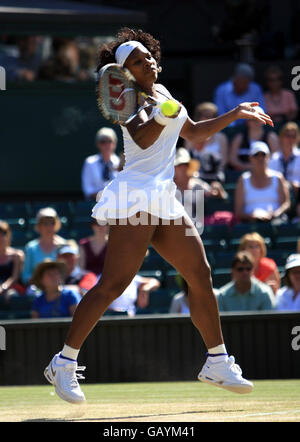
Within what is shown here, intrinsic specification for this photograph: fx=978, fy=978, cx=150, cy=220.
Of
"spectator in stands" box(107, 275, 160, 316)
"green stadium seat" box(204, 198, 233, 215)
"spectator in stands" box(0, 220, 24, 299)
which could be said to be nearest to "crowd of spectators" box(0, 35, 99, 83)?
"green stadium seat" box(204, 198, 233, 215)

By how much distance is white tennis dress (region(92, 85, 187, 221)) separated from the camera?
4.92 m

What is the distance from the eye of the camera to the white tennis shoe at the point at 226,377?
16.7 ft

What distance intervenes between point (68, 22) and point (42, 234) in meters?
3.82

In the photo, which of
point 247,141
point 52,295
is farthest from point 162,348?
point 247,141

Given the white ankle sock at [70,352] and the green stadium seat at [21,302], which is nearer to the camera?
the white ankle sock at [70,352]

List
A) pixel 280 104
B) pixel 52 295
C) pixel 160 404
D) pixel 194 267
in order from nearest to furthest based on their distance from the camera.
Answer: pixel 194 267
pixel 160 404
pixel 52 295
pixel 280 104

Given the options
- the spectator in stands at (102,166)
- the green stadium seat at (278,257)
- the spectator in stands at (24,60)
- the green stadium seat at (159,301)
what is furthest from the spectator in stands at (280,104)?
the green stadium seat at (159,301)

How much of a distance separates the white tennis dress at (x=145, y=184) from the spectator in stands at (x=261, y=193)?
5.18 metres

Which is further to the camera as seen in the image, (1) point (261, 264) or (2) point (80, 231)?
(2) point (80, 231)

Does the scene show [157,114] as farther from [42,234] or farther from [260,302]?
[42,234]

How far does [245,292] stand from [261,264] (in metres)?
0.79

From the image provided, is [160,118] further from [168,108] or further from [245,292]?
[245,292]

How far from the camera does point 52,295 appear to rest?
8578mm

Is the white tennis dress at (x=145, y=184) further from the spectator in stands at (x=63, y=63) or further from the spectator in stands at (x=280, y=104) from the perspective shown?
the spectator in stands at (x=63, y=63)
